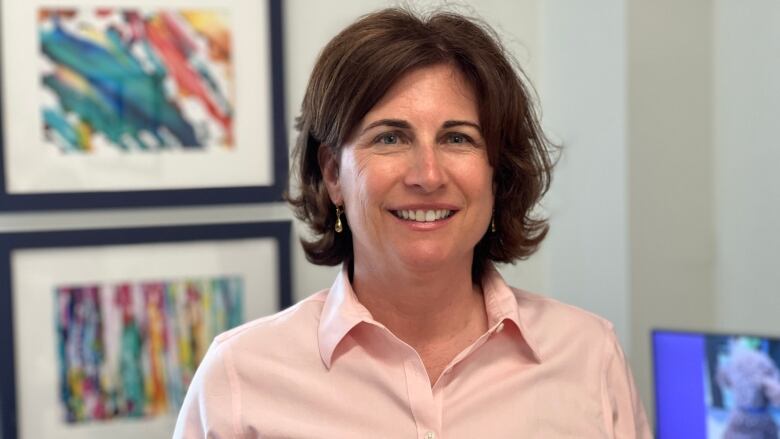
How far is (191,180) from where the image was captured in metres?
1.99

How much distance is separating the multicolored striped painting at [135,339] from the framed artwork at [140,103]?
0.63 ft

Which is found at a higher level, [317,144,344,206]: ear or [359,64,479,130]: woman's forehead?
[359,64,479,130]: woman's forehead

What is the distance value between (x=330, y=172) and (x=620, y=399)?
0.57 metres

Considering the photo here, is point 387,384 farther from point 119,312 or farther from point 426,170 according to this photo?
point 119,312

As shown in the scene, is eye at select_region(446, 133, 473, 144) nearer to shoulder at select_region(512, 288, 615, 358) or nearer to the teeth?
the teeth

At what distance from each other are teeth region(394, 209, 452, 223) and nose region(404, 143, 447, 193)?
35 mm

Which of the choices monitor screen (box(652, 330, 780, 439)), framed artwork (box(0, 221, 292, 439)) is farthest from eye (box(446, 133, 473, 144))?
framed artwork (box(0, 221, 292, 439))

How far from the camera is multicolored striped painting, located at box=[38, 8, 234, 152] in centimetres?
191

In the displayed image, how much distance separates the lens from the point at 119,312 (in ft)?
6.43

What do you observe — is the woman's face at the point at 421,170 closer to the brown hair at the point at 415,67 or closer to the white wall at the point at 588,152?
the brown hair at the point at 415,67

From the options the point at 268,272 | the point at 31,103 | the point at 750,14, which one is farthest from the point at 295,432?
the point at 750,14

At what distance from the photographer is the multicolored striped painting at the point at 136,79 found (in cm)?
191

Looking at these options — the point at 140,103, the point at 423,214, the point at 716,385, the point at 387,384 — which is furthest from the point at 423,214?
the point at 140,103

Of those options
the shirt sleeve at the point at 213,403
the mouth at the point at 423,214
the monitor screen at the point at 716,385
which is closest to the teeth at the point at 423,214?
the mouth at the point at 423,214
